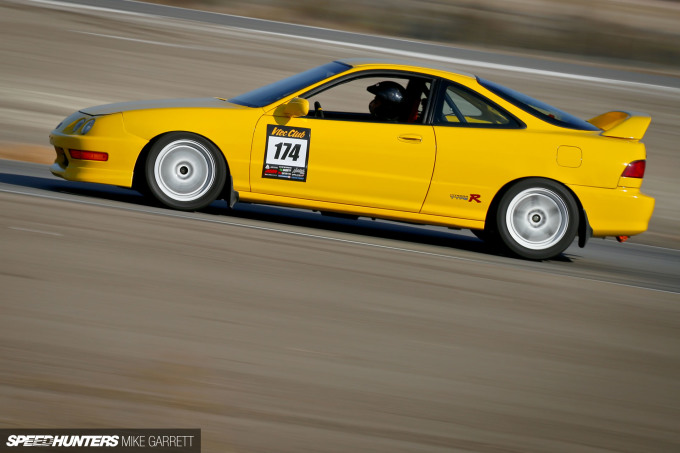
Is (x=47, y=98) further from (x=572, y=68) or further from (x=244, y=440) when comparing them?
(x=572, y=68)

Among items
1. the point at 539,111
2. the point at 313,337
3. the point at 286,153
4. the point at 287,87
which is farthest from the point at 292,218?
the point at 313,337

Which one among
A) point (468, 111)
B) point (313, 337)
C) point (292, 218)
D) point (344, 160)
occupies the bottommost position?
point (313, 337)

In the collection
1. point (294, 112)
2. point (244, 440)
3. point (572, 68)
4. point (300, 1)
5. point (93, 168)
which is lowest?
point (244, 440)

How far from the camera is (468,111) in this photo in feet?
25.0

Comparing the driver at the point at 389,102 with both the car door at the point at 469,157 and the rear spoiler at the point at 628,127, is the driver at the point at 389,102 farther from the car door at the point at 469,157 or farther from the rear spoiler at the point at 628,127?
the rear spoiler at the point at 628,127

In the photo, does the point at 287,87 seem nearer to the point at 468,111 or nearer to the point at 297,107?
the point at 297,107

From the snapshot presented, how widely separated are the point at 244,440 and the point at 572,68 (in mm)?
18354

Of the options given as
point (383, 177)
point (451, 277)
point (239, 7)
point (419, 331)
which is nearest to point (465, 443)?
point (419, 331)

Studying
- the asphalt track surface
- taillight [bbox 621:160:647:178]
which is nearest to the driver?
the asphalt track surface

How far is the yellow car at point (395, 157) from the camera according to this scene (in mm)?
7367

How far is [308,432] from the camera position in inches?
153

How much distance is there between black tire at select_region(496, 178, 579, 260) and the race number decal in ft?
5.67

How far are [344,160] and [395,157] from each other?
428 millimetres

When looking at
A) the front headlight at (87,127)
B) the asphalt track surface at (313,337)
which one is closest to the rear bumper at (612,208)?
the asphalt track surface at (313,337)
